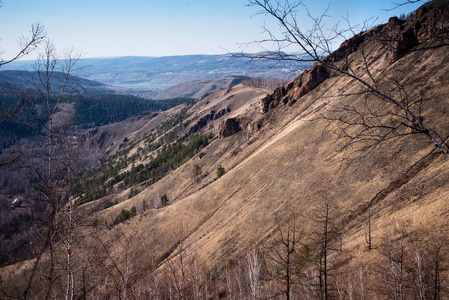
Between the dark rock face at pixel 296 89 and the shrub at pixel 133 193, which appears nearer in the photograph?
the dark rock face at pixel 296 89

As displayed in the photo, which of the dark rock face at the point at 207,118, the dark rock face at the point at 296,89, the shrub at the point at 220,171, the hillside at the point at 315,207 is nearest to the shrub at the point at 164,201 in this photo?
the hillside at the point at 315,207

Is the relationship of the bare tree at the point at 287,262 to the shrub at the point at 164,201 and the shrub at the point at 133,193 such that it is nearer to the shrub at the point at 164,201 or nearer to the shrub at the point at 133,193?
the shrub at the point at 164,201

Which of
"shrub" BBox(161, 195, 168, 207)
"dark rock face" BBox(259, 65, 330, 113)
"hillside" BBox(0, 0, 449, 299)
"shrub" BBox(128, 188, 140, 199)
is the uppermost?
"dark rock face" BBox(259, 65, 330, 113)

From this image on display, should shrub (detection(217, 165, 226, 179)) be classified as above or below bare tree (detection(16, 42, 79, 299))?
below

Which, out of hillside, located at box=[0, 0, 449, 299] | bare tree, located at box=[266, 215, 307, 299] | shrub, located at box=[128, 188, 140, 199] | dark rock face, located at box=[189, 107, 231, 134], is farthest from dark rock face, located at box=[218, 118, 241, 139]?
bare tree, located at box=[266, 215, 307, 299]

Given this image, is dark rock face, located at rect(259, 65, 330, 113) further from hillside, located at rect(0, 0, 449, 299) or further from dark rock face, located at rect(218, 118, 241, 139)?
dark rock face, located at rect(218, 118, 241, 139)

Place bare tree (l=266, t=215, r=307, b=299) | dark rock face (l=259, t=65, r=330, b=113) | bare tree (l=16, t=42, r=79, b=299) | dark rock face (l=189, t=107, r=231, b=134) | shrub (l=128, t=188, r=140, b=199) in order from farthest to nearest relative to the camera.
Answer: dark rock face (l=189, t=107, r=231, b=134)
shrub (l=128, t=188, r=140, b=199)
dark rock face (l=259, t=65, r=330, b=113)
bare tree (l=266, t=215, r=307, b=299)
bare tree (l=16, t=42, r=79, b=299)

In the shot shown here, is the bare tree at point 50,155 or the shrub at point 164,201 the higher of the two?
the bare tree at point 50,155

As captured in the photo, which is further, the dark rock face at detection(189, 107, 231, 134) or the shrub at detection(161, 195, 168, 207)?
the dark rock face at detection(189, 107, 231, 134)

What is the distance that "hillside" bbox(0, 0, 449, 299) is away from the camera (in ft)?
21.9

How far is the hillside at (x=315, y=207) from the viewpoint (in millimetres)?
6676

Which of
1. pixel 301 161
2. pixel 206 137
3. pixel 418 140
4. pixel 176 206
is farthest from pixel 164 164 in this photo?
pixel 418 140

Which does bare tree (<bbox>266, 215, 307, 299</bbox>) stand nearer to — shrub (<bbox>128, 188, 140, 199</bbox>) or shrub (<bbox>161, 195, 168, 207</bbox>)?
shrub (<bbox>161, 195, 168, 207</bbox>)

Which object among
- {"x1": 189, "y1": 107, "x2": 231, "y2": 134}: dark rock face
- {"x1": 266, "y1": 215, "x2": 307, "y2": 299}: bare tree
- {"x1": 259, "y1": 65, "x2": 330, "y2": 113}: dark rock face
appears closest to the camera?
{"x1": 266, "y1": 215, "x2": 307, "y2": 299}: bare tree
